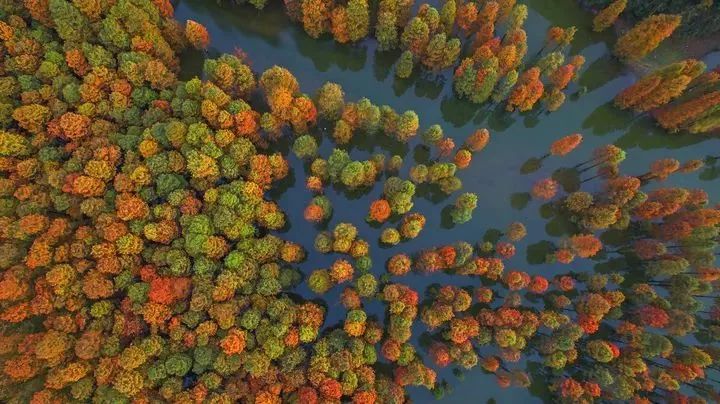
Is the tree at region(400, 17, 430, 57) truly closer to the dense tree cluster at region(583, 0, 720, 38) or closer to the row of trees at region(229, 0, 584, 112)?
the row of trees at region(229, 0, 584, 112)

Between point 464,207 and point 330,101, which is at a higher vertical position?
point 464,207

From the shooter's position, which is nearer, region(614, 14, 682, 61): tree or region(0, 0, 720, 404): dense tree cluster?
region(0, 0, 720, 404): dense tree cluster

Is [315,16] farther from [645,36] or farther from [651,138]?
[651,138]

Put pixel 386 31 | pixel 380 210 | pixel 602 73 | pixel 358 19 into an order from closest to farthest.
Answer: pixel 380 210, pixel 358 19, pixel 386 31, pixel 602 73

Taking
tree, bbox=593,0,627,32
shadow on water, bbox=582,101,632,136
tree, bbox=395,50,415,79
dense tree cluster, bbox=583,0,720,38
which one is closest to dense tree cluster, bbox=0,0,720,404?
tree, bbox=395,50,415,79

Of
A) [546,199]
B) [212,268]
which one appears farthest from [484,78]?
[212,268]

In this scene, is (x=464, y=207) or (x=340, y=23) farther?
(x=340, y=23)

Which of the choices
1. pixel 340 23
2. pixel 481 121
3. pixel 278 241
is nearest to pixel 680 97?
pixel 481 121
